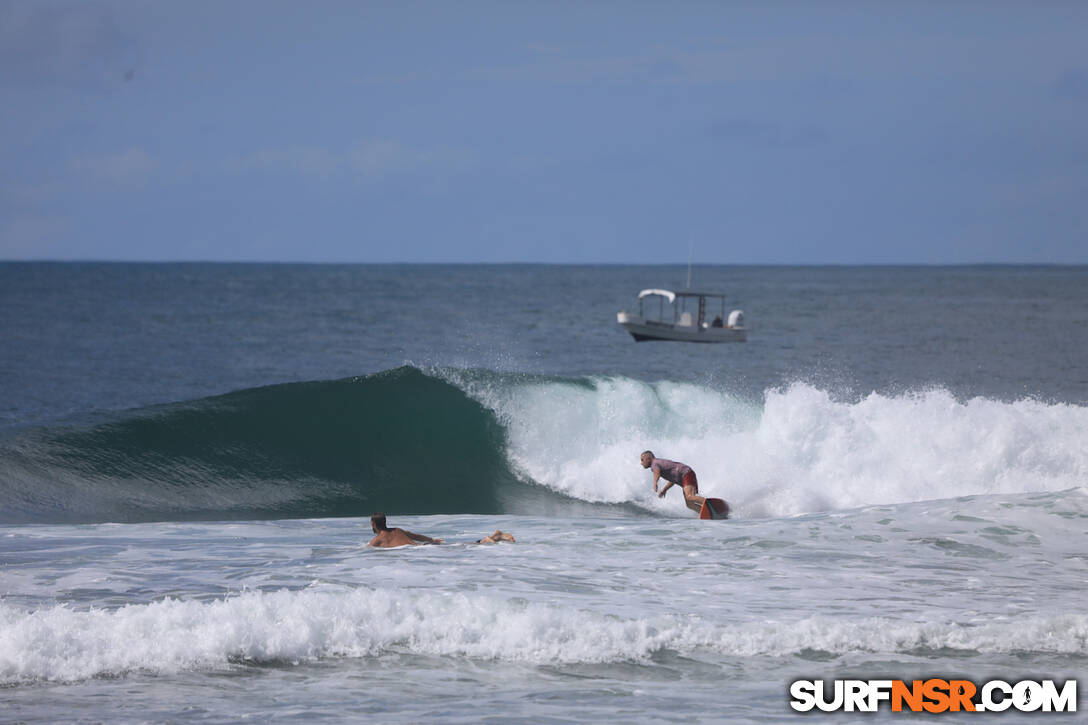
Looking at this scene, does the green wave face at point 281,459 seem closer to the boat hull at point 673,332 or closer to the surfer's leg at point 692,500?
the surfer's leg at point 692,500

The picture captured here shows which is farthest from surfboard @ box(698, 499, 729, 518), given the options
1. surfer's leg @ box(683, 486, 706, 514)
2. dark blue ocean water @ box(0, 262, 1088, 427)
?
dark blue ocean water @ box(0, 262, 1088, 427)

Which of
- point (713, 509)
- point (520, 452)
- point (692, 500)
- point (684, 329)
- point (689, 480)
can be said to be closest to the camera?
point (713, 509)

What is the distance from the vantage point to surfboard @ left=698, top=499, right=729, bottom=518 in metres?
16.5

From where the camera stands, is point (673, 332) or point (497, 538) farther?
point (673, 332)

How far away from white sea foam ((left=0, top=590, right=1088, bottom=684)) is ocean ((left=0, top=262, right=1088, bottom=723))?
0.03 meters

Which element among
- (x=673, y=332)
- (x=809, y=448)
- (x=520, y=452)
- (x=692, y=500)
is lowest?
(x=692, y=500)

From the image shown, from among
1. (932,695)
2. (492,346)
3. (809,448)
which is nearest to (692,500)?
(809,448)

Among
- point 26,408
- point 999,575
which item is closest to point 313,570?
point 999,575

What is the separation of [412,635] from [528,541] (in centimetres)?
425

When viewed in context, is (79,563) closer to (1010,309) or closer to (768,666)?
(768,666)

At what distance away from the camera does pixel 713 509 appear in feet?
54.8

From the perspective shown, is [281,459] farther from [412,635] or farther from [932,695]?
[932,695]

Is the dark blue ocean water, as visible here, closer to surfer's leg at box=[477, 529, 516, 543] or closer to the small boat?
the small boat

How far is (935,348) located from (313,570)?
3804 centimetres
